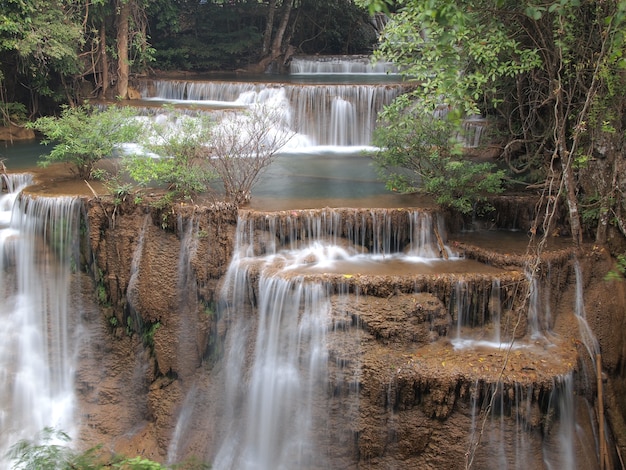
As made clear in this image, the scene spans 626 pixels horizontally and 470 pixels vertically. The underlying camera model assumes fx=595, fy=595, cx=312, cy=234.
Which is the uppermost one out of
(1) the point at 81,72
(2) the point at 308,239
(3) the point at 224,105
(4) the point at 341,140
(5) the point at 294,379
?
(1) the point at 81,72

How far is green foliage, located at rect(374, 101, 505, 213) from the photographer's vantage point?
910 centimetres

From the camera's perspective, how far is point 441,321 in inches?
307

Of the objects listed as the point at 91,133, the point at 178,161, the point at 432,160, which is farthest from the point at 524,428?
the point at 91,133

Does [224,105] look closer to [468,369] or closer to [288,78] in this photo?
[288,78]

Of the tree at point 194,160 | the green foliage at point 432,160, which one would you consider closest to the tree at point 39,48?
the tree at point 194,160

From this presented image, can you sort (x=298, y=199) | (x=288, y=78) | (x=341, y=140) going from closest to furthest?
(x=298, y=199)
(x=341, y=140)
(x=288, y=78)

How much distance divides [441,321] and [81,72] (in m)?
13.1

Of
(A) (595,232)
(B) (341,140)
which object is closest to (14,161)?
(B) (341,140)

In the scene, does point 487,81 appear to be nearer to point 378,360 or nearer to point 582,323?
point 582,323

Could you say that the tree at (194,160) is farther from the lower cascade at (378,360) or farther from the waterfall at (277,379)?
the waterfall at (277,379)

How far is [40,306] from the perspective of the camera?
963cm

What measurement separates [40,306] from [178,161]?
326 centimetres

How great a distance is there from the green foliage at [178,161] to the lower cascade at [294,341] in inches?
20.3

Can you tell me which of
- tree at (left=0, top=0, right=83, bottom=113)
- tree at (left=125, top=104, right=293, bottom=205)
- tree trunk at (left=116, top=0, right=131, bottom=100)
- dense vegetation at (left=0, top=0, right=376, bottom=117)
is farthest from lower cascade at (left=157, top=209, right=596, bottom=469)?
tree trunk at (left=116, top=0, right=131, bottom=100)
